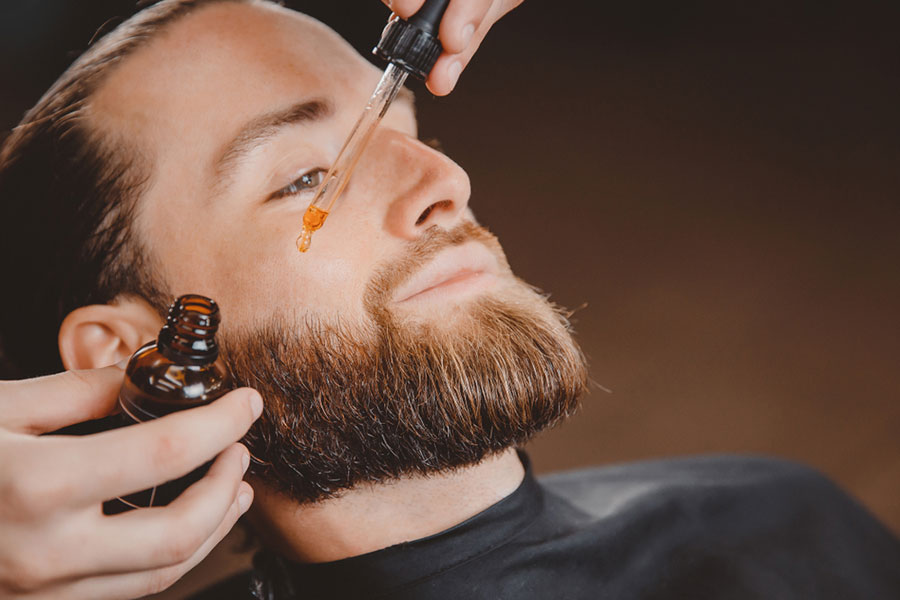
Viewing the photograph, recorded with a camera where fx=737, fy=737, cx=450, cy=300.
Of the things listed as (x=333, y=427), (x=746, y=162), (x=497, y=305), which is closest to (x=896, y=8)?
(x=746, y=162)

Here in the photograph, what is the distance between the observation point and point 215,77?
1.21 m

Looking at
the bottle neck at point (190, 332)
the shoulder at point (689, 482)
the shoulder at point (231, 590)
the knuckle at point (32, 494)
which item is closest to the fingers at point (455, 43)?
the bottle neck at point (190, 332)

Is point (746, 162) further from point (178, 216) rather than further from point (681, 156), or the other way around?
point (178, 216)

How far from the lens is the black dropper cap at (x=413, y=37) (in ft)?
3.04

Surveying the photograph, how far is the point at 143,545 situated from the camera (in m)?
0.73

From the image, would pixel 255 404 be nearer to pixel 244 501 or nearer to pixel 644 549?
pixel 244 501

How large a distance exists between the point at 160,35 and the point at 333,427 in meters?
0.75

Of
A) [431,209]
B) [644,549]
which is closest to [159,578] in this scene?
[431,209]

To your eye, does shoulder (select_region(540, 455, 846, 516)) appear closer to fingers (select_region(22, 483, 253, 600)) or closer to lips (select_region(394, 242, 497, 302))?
lips (select_region(394, 242, 497, 302))

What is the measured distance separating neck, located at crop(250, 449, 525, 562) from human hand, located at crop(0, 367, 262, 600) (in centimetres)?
43

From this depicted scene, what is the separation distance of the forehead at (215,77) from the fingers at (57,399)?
1.47ft

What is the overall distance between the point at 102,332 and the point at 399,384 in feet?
1.71

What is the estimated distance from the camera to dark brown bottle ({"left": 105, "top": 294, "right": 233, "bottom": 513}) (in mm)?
776

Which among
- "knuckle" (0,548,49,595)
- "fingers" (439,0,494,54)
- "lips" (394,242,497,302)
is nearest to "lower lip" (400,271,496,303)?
"lips" (394,242,497,302)
